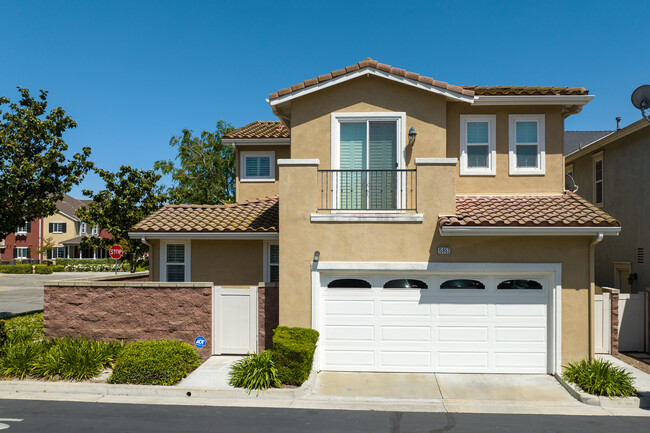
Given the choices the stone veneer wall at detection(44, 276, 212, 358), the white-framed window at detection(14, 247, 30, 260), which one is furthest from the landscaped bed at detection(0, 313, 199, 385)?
the white-framed window at detection(14, 247, 30, 260)

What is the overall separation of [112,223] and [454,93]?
17599mm

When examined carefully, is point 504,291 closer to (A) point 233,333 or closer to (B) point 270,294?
(B) point 270,294

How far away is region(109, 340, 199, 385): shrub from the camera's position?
9.80 m

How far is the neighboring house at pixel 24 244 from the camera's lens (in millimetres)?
56875

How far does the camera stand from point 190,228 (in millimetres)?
13359

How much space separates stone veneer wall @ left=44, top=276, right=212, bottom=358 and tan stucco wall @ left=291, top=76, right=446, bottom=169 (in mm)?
4179

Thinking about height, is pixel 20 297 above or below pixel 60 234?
below

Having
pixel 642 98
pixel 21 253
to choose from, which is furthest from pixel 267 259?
pixel 21 253

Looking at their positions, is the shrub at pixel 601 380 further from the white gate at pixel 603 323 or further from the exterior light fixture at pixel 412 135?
the exterior light fixture at pixel 412 135

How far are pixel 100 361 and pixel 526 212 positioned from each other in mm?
9807

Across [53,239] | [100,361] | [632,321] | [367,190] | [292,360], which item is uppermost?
[367,190]

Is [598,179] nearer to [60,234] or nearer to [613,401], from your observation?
[613,401]

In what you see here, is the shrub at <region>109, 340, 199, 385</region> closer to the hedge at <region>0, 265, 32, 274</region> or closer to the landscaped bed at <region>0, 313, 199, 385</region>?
the landscaped bed at <region>0, 313, 199, 385</region>

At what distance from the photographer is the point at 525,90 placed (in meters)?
12.9
